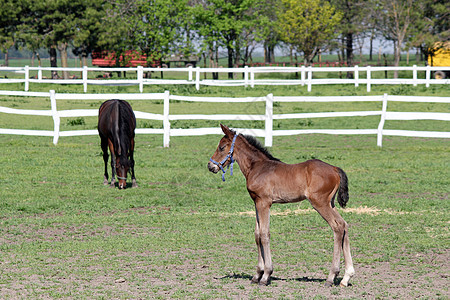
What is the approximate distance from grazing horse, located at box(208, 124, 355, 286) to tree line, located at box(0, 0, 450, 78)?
126ft

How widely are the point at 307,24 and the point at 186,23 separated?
10645 mm

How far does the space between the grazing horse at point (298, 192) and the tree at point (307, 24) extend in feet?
158

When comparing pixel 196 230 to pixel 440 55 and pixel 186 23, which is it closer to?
pixel 440 55

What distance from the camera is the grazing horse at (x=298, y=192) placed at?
6293mm

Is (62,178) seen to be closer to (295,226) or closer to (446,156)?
(295,226)

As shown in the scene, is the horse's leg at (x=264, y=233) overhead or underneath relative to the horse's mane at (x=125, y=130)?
underneath

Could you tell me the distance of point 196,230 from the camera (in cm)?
948

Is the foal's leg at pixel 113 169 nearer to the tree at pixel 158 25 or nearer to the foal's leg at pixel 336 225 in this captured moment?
the foal's leg at pixel 336 225

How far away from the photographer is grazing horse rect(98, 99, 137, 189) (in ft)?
41.2

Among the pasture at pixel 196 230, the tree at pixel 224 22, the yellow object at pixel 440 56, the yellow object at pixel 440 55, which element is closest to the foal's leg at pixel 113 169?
the pasture at pixel 196 230

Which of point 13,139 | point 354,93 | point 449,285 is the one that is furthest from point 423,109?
point 449,285

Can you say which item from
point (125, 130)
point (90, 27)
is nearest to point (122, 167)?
point (125, 130)

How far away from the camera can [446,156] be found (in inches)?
675

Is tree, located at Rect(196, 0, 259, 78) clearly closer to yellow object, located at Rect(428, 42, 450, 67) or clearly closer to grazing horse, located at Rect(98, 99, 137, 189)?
yellow object, located at Rect(428, 42, 450, 67)
